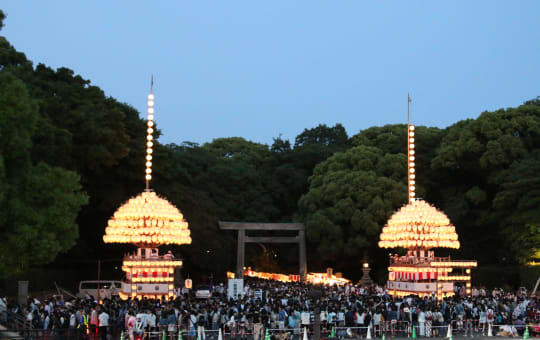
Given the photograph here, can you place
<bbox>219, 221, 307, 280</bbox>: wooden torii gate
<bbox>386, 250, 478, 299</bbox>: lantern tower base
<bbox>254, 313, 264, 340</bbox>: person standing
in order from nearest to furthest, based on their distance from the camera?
<bbox>254, 313, 264, 340</bbox>: person standing < <bbox>386, 250, 478, 299</bbox>: lantern tower base < <bbox>219, 221, 307, 280</bbox>: wooden torii gate

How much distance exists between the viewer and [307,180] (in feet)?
167

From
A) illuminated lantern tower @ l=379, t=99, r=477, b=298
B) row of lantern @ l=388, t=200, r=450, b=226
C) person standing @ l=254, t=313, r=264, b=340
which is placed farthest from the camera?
row of lantern @ l=388, t=200, r=450, b=226

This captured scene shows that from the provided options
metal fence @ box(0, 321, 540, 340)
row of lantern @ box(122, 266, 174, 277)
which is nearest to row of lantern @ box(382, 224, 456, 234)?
metal fence @ box(0, 321, 540, 340)

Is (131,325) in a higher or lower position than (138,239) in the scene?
lower

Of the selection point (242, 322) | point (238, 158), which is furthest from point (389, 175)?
point (242, 322)

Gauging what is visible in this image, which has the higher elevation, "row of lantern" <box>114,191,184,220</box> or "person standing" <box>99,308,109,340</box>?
"row of lantern" <box>114,191,184,220</box>

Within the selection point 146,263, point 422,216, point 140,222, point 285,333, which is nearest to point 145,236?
point 140,222

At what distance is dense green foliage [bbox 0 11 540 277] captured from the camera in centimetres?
3319

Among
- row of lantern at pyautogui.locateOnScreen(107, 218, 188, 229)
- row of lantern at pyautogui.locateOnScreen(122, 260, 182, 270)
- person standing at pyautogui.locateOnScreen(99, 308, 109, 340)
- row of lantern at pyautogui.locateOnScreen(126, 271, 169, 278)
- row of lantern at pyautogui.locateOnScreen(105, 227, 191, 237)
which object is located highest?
row of lantern at pyautogui.locateOnScreen(107, 218, 188, 229)

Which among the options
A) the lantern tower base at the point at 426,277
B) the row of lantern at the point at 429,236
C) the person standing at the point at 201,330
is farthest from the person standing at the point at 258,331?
the row of lantern at the point at 429,236

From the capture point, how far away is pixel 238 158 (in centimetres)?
5925

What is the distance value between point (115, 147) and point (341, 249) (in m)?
16.8

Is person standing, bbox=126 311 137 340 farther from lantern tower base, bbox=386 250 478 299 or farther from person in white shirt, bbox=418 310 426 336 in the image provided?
lantern tower base, bbox=386 250 478 299

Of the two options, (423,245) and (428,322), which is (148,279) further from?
(428,322)
